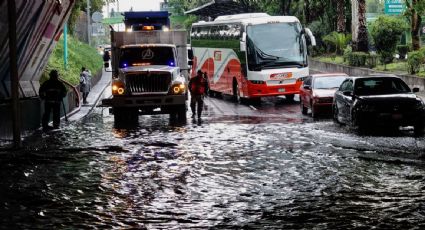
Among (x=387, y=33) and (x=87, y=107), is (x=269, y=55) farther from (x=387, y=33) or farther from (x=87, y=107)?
(x=387, y=33)

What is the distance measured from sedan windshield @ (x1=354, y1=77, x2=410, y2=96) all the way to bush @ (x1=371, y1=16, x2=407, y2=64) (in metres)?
21.6

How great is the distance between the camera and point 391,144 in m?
17.4

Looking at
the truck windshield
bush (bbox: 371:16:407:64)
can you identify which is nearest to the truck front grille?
the truck windshield

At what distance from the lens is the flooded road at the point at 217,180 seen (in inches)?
381

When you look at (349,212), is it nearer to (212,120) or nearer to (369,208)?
(369,208)

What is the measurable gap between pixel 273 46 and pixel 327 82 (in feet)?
19.6

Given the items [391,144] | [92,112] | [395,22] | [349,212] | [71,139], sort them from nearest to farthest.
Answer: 1. [349,212]
2. [391,144]
3. [71,139]
4. [92,112]
5. [395,22]

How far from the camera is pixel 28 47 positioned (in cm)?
2281

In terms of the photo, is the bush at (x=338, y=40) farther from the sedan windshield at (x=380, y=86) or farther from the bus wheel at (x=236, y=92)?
the sedan windshield at (x=380, y=86)

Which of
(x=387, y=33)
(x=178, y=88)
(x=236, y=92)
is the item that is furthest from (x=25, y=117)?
(x=387, y=33)

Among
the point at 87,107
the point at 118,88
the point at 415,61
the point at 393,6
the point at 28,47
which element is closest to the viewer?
the point at 28,47

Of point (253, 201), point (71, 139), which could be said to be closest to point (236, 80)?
point (71, 139)

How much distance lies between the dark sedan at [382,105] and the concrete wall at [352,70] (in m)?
13.2

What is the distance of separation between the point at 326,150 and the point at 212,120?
9166 millimetres
